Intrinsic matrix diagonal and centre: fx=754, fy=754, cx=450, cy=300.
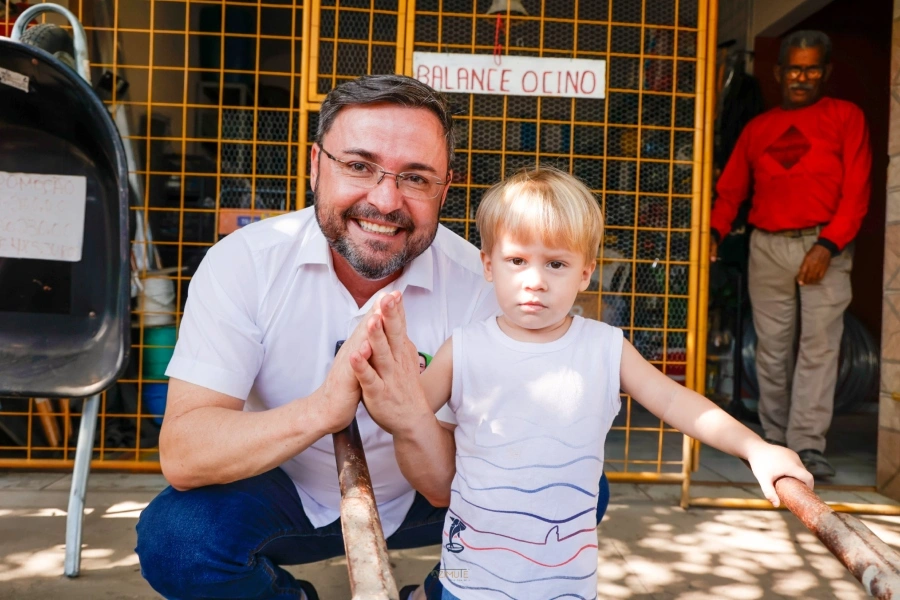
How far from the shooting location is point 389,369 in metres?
1.39

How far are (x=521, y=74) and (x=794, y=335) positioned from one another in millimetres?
2049

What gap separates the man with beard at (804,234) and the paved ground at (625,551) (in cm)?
55

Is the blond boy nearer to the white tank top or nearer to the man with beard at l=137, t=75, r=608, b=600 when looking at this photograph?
the white tank top

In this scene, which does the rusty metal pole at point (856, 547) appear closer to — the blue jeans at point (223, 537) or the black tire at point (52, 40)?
the blue jeans at point (223, 537)

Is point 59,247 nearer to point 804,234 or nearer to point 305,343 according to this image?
point 305,343

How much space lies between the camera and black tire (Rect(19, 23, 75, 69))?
259cm

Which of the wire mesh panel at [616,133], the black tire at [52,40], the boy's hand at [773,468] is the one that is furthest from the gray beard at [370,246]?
the wire mesh panel at [616,133]

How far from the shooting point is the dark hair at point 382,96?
180 cm

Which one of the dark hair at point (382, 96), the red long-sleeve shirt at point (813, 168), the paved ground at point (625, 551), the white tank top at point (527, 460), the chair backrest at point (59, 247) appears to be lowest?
the paved ground at point (625, 551)

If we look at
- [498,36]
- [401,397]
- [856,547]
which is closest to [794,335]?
[498,36]

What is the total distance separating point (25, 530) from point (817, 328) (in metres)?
3.58

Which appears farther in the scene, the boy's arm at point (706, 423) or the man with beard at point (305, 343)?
the man with beard at point (305, 343)

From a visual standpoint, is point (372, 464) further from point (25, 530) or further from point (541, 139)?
point (541, 139)

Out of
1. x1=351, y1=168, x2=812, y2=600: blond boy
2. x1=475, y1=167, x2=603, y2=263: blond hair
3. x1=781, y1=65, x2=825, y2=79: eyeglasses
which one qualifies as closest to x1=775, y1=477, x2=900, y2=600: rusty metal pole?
x1=351, y1=168, x2=812, y2=600: blond boy
